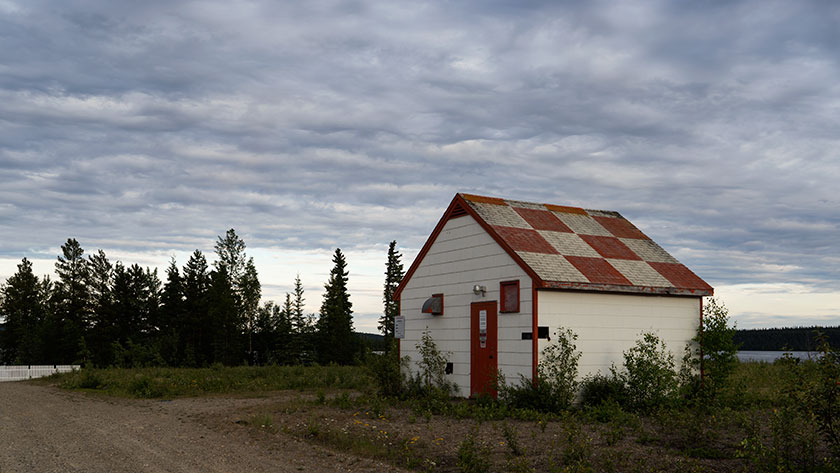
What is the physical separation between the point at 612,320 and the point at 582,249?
2.49 m

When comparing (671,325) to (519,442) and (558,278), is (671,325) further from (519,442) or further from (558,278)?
(519,442)

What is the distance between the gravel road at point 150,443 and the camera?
9617 millimetres

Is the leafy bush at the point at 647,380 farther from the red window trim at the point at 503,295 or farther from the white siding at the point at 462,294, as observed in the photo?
the red window trim at the point at 503,295

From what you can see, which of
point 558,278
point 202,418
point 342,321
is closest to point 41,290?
point 342,321

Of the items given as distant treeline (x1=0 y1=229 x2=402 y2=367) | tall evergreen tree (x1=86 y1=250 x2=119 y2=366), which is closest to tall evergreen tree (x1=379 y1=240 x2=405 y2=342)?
distant treeline (x1=0 y1=229 x2=402 y2=367)

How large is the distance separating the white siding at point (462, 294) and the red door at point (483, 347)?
0.60 feet

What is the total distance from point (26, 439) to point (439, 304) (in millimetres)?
10131

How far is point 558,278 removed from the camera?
1545cm

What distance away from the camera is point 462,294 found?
17.8 m

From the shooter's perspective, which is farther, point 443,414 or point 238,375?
point 238,375

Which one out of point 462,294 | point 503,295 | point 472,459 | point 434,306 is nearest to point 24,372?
point 434,306

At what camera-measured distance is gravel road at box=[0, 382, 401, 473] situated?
9.62 m

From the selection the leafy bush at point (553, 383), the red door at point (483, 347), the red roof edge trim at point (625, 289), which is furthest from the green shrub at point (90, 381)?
the red roof edge trim at point (625, 289)

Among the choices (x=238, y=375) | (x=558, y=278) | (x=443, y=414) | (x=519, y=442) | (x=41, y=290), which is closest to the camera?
(x=519, y=442)
